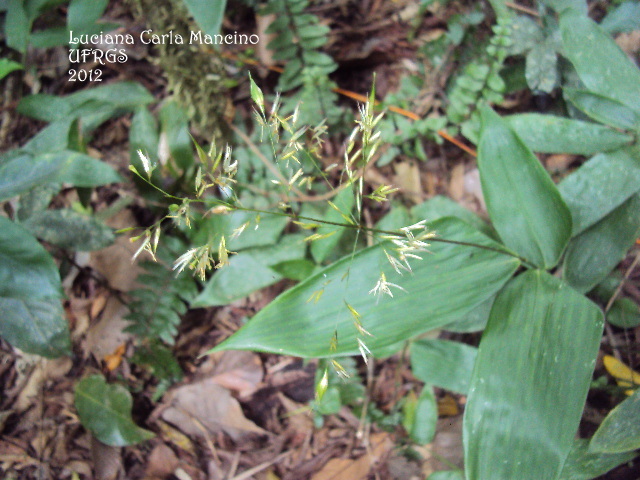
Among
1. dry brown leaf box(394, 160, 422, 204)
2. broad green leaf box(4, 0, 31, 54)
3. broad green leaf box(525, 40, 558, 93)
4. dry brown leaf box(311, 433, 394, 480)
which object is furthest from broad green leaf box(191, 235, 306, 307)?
broad green leaf box(4, 0, 31, 54)

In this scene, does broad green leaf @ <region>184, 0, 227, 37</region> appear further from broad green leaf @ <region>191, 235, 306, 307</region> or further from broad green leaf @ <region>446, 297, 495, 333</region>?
broad green leaf @ <region>446, 297, 495, 333</region>

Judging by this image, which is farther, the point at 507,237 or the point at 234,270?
the point at 234,270

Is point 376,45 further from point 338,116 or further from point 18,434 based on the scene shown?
point 18,434

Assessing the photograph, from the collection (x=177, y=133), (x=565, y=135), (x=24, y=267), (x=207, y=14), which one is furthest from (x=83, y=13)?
(x=565, y=135)

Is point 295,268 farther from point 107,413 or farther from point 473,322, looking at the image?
point 107,413

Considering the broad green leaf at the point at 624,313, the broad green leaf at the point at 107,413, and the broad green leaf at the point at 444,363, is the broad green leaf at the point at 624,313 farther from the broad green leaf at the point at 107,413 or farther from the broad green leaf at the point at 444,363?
the broad green leaf at the point at 107,413

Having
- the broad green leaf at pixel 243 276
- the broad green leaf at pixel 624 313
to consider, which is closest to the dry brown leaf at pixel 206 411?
the broad green leaf at pixel 243 276

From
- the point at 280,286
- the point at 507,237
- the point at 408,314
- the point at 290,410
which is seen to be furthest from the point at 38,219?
the point at 507,237
